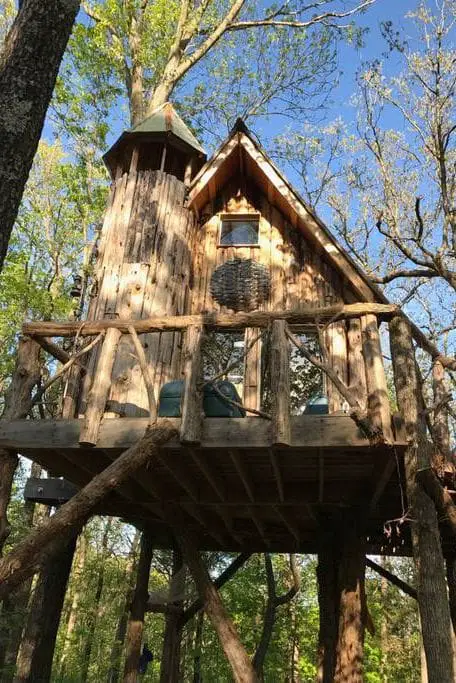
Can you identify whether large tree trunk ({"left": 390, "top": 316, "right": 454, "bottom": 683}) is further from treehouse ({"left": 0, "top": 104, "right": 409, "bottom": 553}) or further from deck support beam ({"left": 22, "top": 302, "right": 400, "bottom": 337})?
deck support beam ({"left": 22, "top": 302, "right": 400, "bottom": 337})

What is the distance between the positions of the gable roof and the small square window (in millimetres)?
634

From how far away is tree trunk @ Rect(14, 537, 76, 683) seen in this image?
893 cm

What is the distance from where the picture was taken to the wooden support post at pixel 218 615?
7172 mm

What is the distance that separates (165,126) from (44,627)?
373 inches

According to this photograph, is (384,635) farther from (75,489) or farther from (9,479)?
(9,479)

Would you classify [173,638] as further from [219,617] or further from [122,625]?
[122,625]

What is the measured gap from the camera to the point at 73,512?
18.5 feet

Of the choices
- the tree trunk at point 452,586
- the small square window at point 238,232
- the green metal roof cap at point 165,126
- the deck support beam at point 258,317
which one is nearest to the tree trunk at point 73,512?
the deck support beam at point 258,317

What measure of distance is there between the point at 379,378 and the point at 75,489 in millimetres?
5526

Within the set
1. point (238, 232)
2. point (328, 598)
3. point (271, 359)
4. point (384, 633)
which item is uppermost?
point (238, 232)

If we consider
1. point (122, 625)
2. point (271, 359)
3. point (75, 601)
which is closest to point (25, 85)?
point (271, 359)

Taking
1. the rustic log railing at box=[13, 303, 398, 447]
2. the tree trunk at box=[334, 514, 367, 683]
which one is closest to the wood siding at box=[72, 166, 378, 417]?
the rustic log railing at box=[13, 303, 398, 447]

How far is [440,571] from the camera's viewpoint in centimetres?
592

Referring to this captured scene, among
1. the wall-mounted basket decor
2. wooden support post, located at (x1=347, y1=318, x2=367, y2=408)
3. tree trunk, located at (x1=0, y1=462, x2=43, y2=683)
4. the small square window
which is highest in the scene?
the small square window
